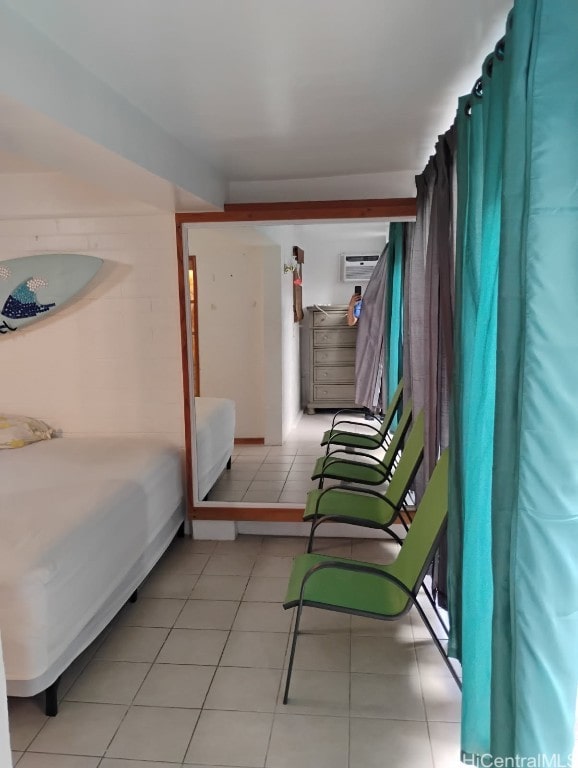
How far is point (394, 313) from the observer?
4102 mm

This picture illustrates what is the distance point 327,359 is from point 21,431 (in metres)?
2.23

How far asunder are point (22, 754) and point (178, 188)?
7.84 feet

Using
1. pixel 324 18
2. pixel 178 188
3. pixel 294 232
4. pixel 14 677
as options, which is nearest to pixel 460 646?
pixel 14 677

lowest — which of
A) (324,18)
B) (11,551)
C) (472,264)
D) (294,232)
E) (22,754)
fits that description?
(22,754)

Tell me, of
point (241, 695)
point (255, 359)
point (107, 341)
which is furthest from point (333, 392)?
point (241, 695)

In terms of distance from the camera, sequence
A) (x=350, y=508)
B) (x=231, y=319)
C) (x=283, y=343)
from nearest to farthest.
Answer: (x=350, y=508)
(x=231, y=319)
(x=283, y=343)

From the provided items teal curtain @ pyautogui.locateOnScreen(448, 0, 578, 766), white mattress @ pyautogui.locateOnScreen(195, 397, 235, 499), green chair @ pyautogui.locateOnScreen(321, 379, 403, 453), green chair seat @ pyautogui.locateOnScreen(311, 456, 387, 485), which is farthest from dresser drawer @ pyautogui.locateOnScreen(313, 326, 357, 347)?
teal curtain @ pyautogui.locateOnScreen(448, 0, 578, 766)

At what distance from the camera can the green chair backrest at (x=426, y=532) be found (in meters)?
2.26

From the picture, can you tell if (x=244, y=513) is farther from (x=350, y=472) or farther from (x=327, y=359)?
(x=327, y=359)

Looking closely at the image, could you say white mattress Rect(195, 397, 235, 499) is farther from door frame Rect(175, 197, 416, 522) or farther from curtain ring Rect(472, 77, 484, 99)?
curtain ring Rect(472, 77, 484, 99)

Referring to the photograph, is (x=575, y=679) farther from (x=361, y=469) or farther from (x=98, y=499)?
(x=361, y=469)

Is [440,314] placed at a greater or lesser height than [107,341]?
greater

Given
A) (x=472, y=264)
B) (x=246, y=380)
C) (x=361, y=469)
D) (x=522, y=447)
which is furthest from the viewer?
(x=246, y=380)

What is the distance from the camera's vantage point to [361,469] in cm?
375
